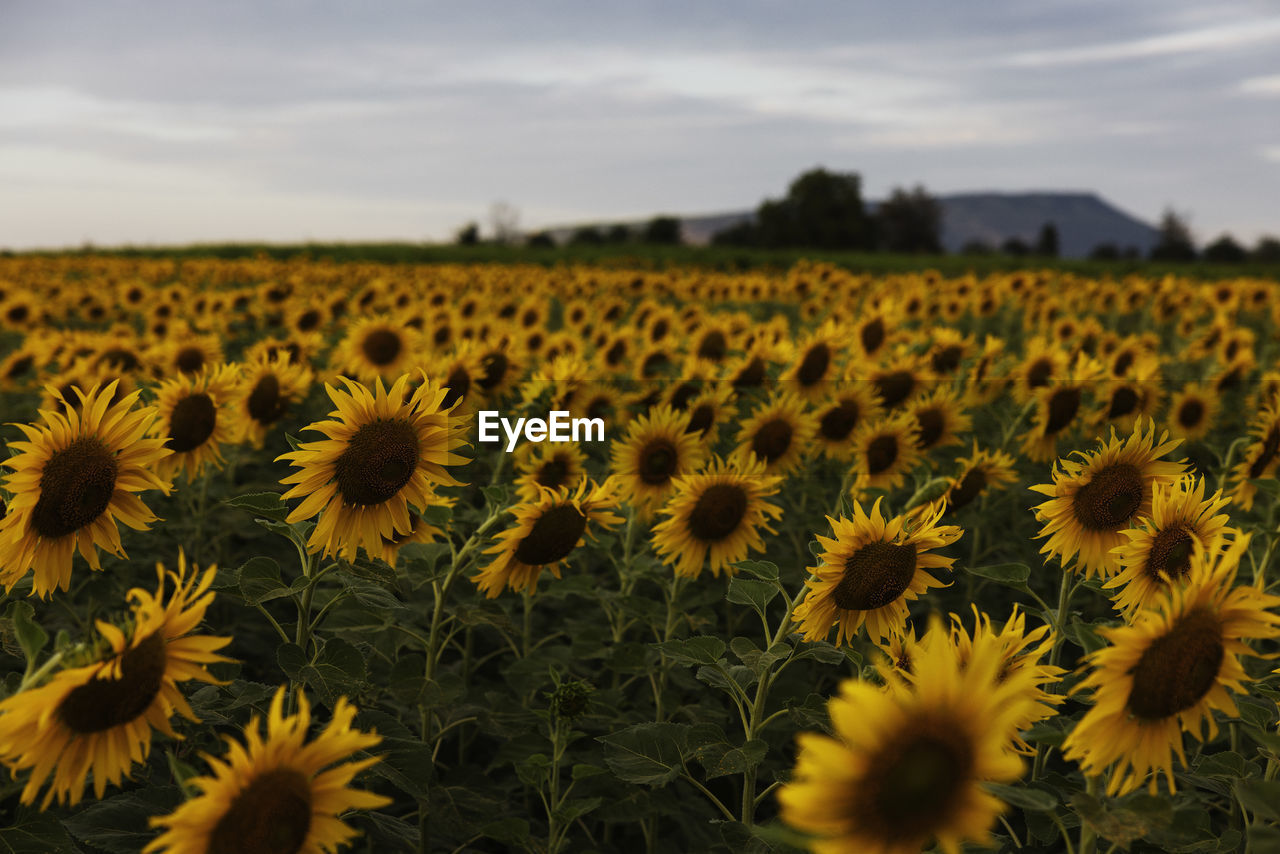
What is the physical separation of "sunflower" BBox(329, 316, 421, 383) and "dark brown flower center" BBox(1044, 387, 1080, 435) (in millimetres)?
5367

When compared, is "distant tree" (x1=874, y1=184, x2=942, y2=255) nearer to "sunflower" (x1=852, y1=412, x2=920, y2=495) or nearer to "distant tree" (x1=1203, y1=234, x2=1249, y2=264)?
"distant tree" (x1=1203, y1=234, x2=1249, y2=264)

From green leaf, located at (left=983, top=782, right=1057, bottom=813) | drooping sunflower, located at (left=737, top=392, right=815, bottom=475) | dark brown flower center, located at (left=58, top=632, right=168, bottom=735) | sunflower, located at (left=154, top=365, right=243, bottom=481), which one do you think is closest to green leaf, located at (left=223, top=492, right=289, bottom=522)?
dark brown flower center, located at (left=58, top=632, right=168, bottom=735)

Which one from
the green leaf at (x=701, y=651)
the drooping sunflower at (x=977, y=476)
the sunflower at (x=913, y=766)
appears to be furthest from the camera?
the drooping sunflower at (x=977, y=476)

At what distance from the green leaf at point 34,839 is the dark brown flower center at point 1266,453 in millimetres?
5029

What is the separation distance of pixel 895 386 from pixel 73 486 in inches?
206

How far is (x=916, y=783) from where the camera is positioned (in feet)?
4.97

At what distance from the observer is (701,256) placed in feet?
135

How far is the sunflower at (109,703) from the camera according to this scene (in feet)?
5.81

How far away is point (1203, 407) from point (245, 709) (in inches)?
324

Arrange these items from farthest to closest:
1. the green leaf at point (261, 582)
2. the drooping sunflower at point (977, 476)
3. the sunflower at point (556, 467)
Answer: the sunflower at point (556, 467) < the drooping sunflower at point (977, 476) < the green leaf at point (261, 582)

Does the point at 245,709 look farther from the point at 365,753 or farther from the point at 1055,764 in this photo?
the point at 1055,764

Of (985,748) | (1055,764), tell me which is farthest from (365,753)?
(1055,764)

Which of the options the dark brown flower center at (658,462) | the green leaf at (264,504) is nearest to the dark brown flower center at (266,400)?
the dark brown flower center at (658,462)

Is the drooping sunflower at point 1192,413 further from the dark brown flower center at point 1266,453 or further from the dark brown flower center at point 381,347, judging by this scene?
the dark brown flower center at point 381,347
